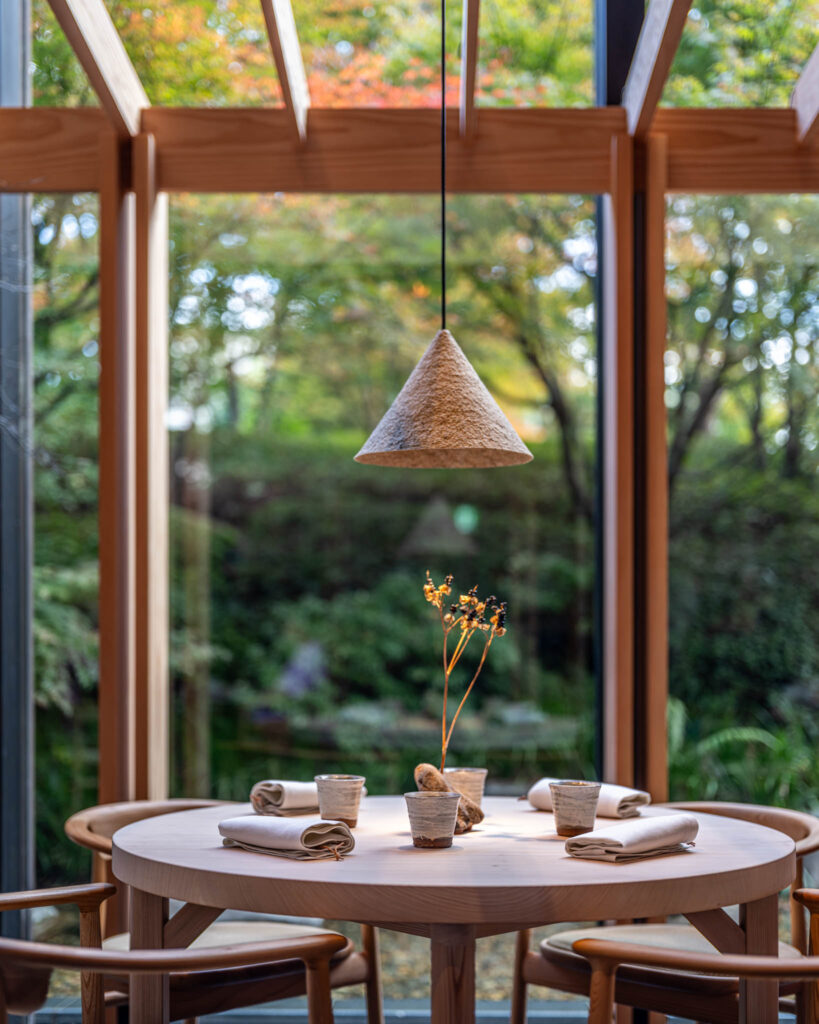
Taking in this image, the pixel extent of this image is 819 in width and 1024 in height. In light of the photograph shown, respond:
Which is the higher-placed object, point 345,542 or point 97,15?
point 97,15

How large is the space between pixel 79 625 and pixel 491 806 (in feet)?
6.17

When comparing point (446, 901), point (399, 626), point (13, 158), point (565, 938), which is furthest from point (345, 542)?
point (446, 901)

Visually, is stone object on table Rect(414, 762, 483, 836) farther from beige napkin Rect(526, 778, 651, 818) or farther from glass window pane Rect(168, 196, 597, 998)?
glass window pane Rect(168, 196, 597, 998)

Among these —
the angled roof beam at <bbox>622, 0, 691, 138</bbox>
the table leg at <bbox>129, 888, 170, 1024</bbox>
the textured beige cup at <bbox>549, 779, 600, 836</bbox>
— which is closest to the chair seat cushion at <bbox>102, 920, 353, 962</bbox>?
the table leg at <bbox>129, 888, 170, 1024</bbox>

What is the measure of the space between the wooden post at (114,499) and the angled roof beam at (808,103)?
1874 millimetres

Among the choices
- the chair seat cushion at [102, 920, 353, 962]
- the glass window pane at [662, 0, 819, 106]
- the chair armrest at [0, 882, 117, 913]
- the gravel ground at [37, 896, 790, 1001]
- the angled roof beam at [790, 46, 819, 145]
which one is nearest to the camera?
the chair armrest at [0, 882, 117, 913]

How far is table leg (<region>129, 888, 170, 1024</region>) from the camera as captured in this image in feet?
5.63

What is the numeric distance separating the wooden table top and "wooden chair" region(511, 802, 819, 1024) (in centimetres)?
20

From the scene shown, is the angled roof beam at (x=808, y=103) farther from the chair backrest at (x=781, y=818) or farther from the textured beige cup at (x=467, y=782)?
Answer: the textured beige cup at (x=467, y=782)

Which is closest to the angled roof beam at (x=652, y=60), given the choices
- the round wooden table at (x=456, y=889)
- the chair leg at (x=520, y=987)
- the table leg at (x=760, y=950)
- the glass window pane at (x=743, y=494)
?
the glass window pane at (x=743, y=494)

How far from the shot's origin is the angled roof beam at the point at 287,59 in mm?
2584

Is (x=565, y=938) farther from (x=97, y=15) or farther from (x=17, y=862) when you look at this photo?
(x=97, y=15)

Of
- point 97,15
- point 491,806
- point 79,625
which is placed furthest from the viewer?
point 79,625

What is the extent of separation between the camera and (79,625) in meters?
3.65
